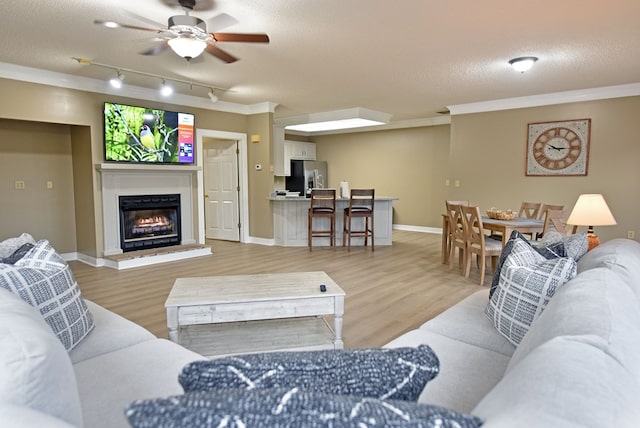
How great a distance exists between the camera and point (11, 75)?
4559mm

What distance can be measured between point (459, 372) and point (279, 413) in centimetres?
112

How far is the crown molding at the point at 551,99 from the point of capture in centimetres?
541

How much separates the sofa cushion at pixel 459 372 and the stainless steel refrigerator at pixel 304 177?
7.54m

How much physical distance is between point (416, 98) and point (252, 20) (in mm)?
3725

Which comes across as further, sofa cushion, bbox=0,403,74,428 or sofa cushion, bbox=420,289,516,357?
sofa cushion, bbox=420,289,516,357

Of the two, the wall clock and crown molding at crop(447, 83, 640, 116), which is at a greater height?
crown molding at crop(447, 83, 640, 116)

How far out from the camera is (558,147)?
235 inches

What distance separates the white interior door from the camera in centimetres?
729

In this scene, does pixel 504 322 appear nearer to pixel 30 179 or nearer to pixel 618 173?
pixel 618 173

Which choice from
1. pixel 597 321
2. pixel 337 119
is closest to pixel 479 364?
pixel 597 321

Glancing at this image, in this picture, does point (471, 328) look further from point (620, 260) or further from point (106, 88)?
point (106, 88)

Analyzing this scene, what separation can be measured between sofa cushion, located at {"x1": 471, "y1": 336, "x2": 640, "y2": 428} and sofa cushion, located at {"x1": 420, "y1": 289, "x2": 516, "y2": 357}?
986 mm

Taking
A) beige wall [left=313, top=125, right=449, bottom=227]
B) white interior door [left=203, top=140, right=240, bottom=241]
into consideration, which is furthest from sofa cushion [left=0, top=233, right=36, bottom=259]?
beige wall [left=313, top=125, right=449, bottom=227]

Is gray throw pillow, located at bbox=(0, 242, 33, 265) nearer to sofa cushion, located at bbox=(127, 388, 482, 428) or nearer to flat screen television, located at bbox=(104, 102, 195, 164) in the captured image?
sofa cushion, located at bbox=(127, 388, 482, 428)
